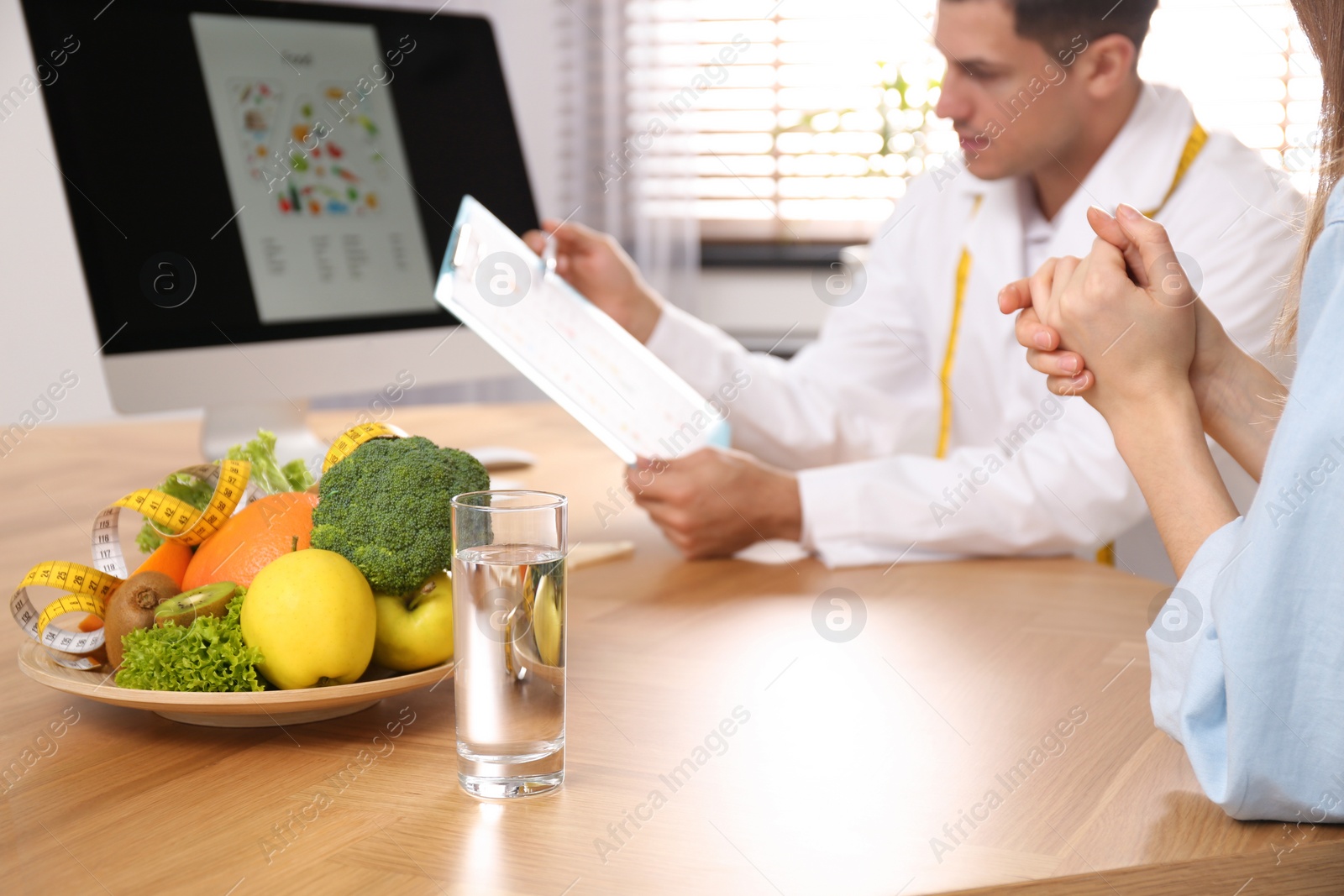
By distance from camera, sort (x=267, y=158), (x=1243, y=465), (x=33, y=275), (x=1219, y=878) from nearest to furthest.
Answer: (x=1219, y=878)
(x=1243, y=465)
(x=267, y=158)
(x=33, y=275)

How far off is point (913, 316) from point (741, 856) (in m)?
1.44

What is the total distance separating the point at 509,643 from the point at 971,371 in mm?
1296

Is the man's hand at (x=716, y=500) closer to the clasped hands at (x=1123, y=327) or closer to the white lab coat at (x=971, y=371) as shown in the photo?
the white lab coat at (x=971, y=371)

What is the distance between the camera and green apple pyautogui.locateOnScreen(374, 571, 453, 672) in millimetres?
799

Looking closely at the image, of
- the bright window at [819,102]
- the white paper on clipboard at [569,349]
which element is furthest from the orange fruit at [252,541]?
the bright window at [819,102]

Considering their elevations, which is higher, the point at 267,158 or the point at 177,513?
the point at 267,158

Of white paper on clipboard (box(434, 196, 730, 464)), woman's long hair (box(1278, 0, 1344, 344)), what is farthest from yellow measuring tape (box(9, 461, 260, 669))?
woman's long hair (box(1278, 0, 1344, 344))

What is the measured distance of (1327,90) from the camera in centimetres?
79

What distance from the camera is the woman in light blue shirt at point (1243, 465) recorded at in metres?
0.66

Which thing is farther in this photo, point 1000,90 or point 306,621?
point 1000,90

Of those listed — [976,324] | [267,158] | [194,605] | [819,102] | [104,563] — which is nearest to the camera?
[194,605]

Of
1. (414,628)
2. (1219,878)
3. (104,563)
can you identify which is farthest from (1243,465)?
(104,563)

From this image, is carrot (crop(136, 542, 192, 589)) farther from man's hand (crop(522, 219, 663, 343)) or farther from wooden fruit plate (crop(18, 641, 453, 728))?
man's hand (crop(522, 219, 663, 343))

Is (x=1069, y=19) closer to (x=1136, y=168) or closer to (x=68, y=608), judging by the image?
(x=1136, y=168)
